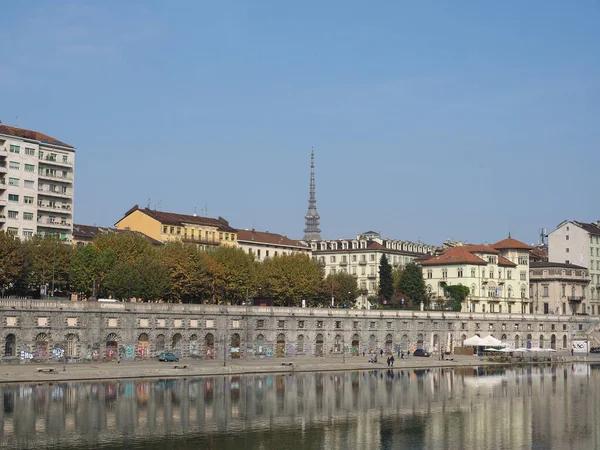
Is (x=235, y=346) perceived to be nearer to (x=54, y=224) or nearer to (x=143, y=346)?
(x=143, y=346)

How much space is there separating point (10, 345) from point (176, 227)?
2773 inches

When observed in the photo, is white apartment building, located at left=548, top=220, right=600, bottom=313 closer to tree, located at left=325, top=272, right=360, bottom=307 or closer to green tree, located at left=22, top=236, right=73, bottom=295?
tree, located at left=325, top=272, right=360, bottom=307

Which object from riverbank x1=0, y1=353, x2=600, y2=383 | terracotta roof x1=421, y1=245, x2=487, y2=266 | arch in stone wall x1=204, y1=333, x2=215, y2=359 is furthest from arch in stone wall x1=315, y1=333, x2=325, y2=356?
terracotta roof x1=421, y1=245, x2=487, y2=266

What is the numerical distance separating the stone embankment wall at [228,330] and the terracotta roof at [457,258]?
60.2 feet

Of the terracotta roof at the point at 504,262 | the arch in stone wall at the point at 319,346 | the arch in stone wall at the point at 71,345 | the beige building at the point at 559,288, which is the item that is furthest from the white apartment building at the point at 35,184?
the beige building at the point at 559,288

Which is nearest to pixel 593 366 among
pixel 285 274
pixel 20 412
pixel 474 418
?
pixel 285 274

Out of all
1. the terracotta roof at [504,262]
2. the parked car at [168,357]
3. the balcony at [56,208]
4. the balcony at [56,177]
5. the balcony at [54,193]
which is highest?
the balcony at [56,177]

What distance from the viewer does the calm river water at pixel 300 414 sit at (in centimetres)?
5931

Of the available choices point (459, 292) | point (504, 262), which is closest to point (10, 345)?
point (459, 292)

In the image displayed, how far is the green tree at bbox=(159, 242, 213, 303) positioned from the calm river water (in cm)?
3101

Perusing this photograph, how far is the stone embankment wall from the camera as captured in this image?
103 m

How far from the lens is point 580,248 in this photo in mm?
187375

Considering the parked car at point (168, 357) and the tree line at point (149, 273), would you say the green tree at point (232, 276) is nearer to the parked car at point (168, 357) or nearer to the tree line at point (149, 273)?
the tree line at point (149, 273)

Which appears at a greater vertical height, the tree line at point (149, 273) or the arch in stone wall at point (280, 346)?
the tree line at point (149, 273)
